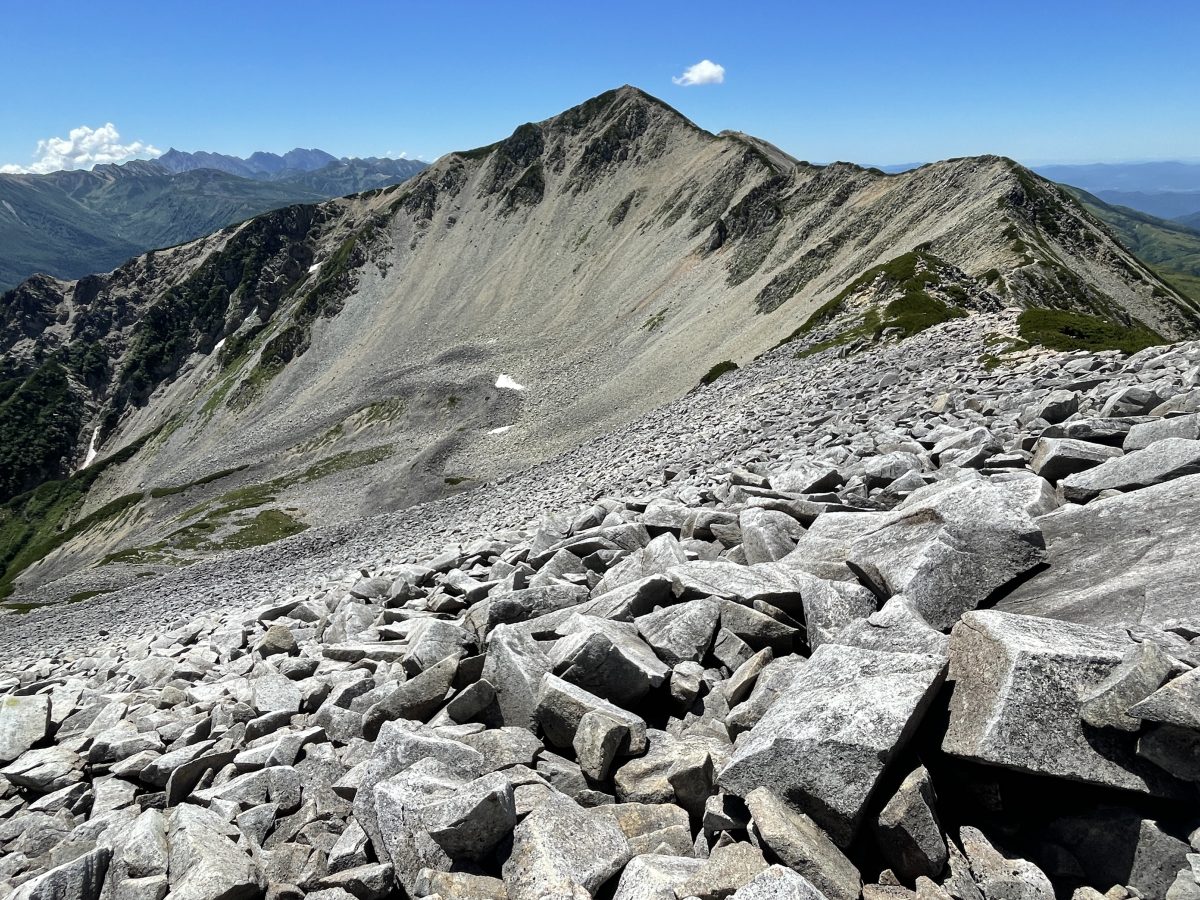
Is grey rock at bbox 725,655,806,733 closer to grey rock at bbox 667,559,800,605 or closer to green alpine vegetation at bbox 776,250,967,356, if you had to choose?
grey rock at bbox 667,559,800,605

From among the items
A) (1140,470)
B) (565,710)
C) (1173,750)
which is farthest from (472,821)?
(1140,470)

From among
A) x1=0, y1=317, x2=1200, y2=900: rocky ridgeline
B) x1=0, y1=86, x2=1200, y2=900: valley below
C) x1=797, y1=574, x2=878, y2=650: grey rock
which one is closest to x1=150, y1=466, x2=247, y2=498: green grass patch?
x1=0, y1=86, x2=1200, y2=900: valley below

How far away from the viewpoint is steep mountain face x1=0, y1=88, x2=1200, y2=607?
75.8m

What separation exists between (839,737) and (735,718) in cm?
228

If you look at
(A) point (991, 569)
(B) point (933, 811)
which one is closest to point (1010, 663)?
(B) point (933, 811)

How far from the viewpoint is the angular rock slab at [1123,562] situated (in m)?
7.86

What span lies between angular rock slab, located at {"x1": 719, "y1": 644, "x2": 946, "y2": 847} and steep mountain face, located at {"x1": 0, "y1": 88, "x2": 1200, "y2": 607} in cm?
3404

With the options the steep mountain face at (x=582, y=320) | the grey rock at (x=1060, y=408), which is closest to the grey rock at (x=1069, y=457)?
the grey rock at (x=1060, y=408)

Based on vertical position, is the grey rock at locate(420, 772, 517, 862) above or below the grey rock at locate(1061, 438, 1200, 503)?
below

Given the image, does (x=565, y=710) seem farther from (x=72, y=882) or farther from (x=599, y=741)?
(x=72, y=882)

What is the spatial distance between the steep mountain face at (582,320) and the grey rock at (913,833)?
1374 inches

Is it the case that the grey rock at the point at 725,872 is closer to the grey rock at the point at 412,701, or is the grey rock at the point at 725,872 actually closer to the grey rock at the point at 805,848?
the grey rock at the point at 805,848

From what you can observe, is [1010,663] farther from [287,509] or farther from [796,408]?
[287,509]

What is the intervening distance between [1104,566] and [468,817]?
8.62 m
